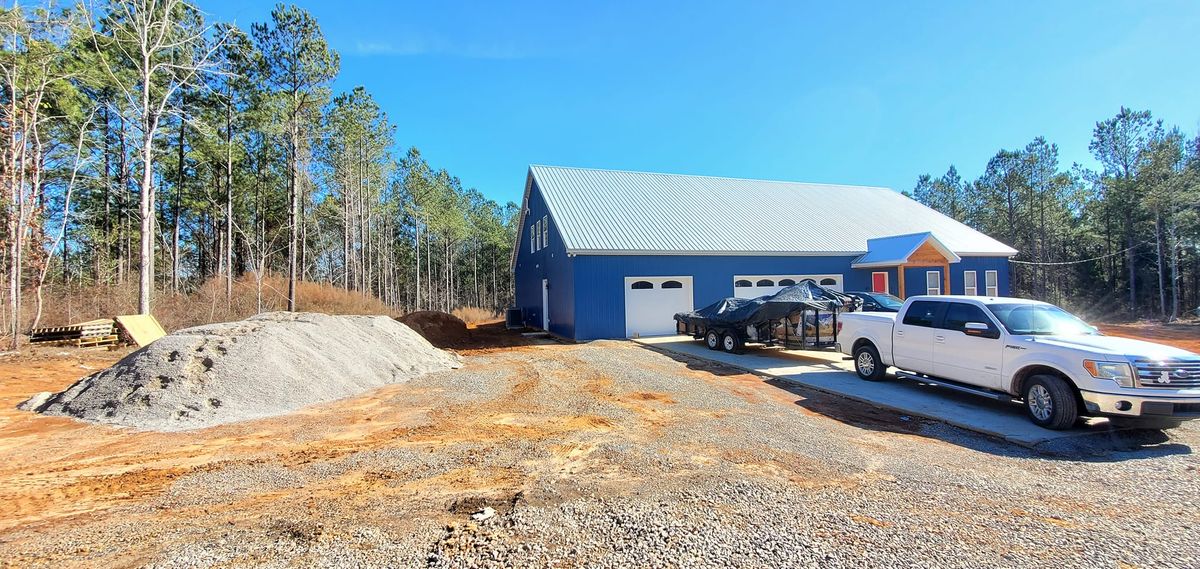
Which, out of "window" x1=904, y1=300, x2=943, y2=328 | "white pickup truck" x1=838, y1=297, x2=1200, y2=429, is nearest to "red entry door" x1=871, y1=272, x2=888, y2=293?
"white pickup truck" x1=838, y1=297, x2=1200, y2=429

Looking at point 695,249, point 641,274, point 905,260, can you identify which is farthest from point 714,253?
point 905,260

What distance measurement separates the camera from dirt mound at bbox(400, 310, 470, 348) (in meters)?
18.9

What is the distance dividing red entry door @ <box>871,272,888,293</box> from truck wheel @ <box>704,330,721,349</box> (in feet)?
A: 31.4

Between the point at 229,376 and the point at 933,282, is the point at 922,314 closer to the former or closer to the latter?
the point at 229,376

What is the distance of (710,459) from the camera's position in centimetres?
481

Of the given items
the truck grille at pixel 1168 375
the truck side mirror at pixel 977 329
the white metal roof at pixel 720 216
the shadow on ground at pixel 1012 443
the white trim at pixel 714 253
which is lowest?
the shadow on ground at pixel 1012 443

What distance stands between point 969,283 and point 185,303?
3104cm

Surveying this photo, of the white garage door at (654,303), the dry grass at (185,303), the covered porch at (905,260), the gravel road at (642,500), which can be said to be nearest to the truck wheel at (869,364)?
the gravel road at (642,500)

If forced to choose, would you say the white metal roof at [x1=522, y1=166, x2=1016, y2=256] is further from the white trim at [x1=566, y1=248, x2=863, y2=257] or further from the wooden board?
the wooden board

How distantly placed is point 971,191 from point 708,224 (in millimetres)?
31525

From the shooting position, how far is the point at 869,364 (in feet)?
29.1

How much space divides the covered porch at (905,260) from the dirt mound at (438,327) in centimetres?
1582

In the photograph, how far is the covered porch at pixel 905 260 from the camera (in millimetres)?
17312

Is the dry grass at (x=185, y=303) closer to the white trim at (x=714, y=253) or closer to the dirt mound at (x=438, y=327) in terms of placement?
the dirt mound at (x=438, y=327)
